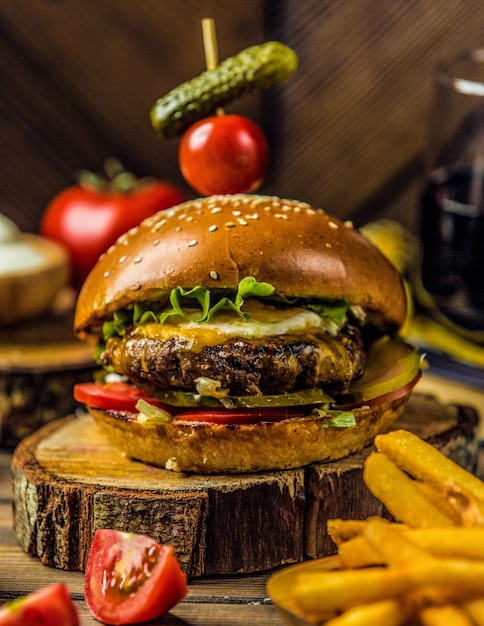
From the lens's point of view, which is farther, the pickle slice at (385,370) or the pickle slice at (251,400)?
the pickle slice at (385,370)

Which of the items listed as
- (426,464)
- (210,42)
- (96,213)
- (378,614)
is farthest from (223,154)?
(96,213)

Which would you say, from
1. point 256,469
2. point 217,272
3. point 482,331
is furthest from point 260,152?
point 482,331

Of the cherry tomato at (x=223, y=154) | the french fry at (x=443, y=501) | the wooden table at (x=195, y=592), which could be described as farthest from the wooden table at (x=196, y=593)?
the cherry tomato at (x=223, y=154)

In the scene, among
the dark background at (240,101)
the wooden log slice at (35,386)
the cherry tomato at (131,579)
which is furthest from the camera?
the dark background at (240,101)

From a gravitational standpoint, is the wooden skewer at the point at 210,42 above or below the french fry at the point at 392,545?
above

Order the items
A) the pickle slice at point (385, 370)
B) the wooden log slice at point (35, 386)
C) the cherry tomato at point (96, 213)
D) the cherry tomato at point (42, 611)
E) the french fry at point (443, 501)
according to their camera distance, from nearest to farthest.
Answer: the cherry tomato at point (42, 611), the french fry at point (443, 501), the pickle slice at point (385, 370), the wooden log slice at point (35, 386), the cherry tomato at point (96, 213)

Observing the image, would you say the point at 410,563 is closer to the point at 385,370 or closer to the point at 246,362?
the point at 246,362

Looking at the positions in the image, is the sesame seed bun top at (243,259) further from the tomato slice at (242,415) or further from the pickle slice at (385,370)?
the tomato slice at (242,415)

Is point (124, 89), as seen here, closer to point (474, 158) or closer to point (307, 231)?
point (474, 158)
